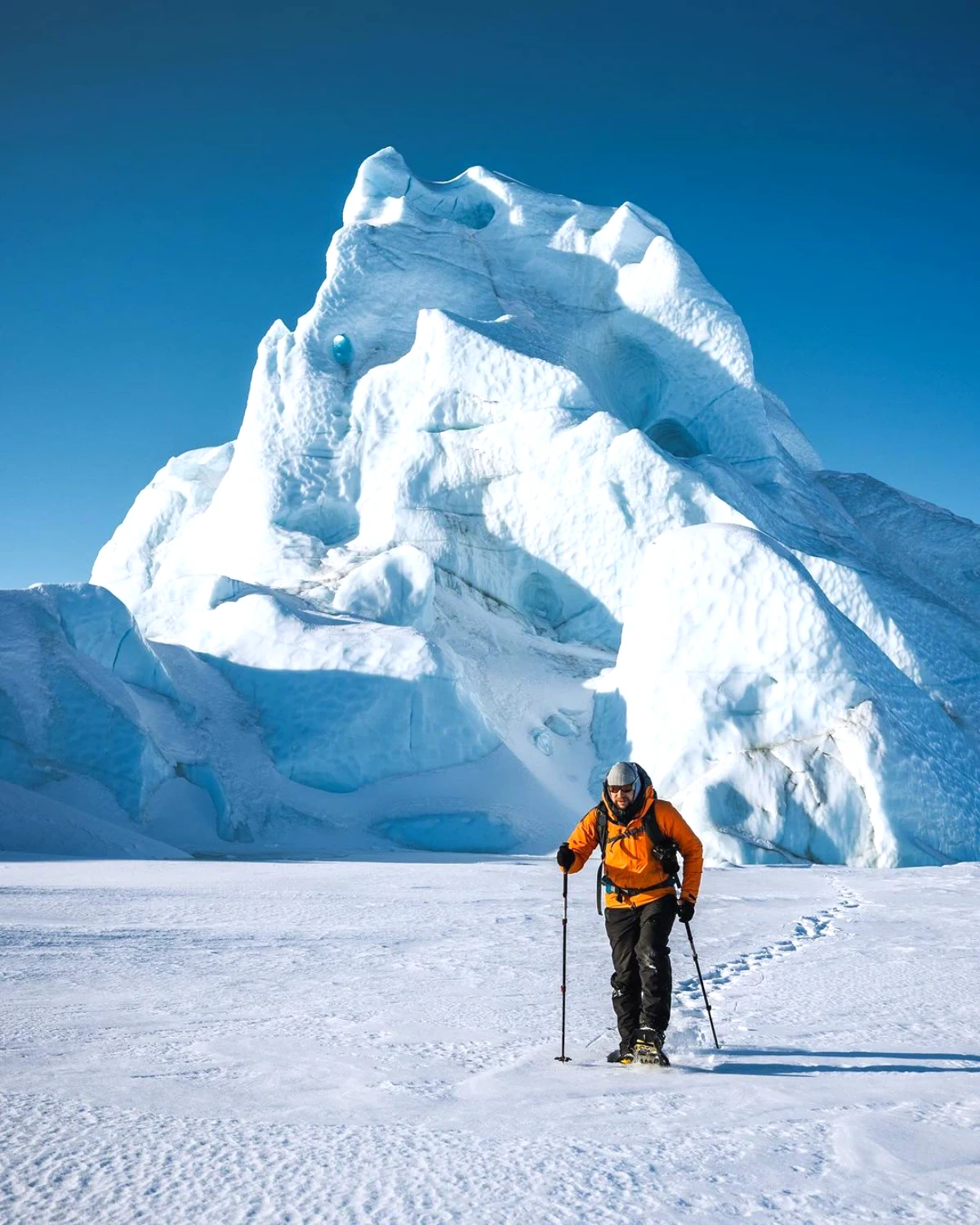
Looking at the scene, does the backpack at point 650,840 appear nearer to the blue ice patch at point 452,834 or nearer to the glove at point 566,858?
the glove at point 566,858

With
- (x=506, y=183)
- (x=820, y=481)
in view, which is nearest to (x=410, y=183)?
(x=506, y=183)

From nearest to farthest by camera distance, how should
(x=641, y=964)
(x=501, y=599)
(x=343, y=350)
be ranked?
(x=641, y=964)
(x=501, y=599)
(x=343, y=350)

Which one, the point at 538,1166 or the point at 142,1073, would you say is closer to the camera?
the point at 538,1166

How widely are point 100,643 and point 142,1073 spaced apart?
1543 centimetres

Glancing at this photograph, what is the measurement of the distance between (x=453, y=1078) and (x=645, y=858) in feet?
3.84

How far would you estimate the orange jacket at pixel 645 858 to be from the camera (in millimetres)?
3984

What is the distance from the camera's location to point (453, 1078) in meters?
3.32

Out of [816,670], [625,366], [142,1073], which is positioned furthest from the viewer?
[625,366]

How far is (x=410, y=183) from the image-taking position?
32.4 meters

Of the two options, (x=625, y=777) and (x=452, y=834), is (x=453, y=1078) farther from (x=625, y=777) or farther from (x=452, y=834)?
(x=452, y=834)

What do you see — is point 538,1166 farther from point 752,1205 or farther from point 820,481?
point 820,481

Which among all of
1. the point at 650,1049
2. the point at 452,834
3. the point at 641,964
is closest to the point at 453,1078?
the point at 650,1049

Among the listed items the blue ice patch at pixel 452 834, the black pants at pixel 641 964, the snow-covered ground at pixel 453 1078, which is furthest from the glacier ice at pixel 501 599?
the black pants at pixel 641 964

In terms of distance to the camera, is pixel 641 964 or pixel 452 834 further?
pixel 452 834
